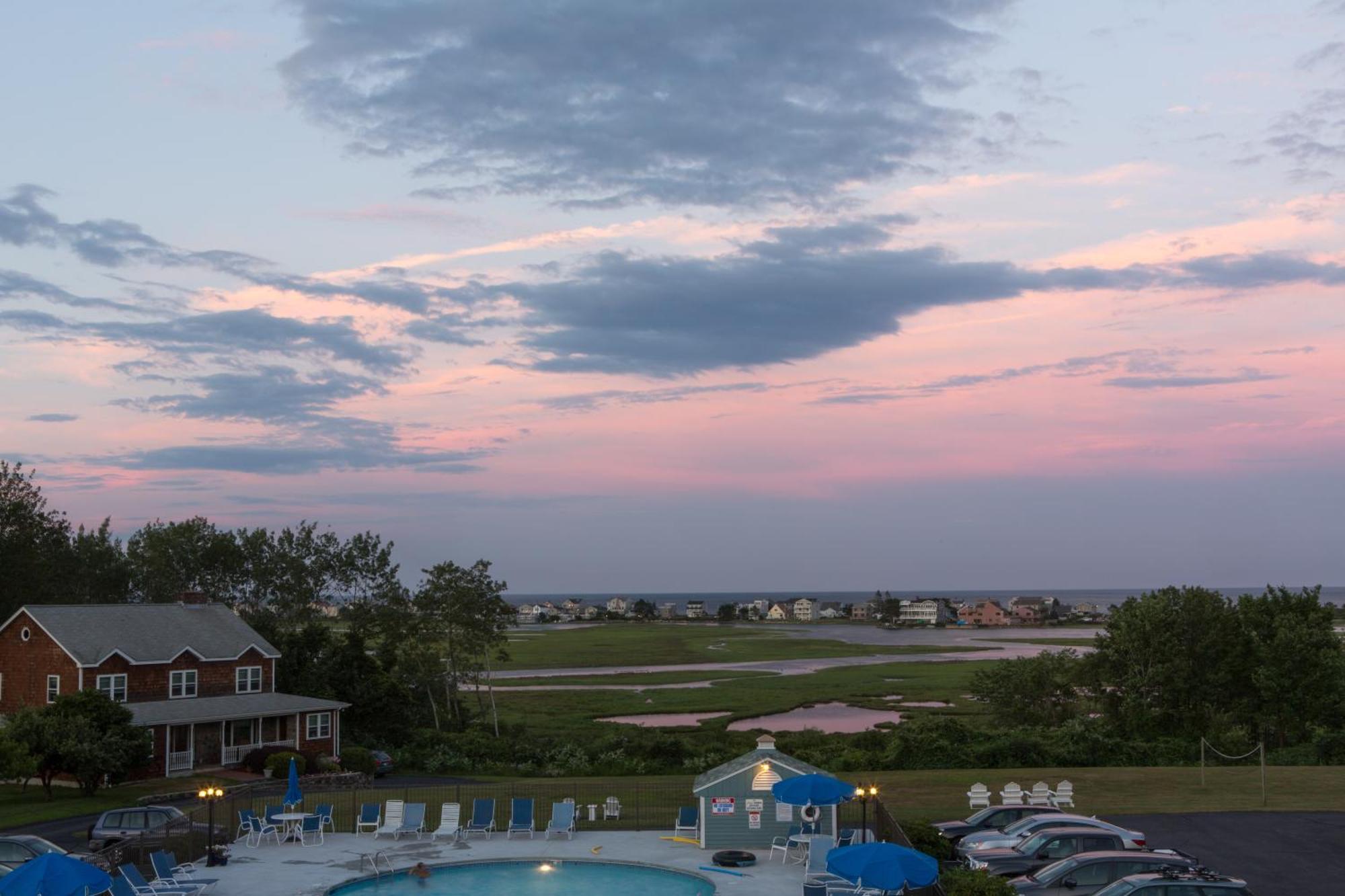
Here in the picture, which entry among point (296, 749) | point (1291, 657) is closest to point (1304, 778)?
point (1291, 657)

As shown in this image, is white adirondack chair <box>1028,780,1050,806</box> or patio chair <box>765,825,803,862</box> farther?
white adirondack chair <box>1028,780,1050,806</box>

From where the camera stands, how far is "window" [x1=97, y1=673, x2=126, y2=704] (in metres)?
50.1

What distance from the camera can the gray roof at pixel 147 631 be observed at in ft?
167

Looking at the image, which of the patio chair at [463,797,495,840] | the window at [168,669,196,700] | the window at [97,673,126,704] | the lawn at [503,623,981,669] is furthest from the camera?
the lawn at [503,623,981,669]

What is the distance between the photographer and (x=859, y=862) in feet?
69.1

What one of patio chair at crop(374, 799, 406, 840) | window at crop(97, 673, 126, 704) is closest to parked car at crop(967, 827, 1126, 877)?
patio chair at crop(374, 799, 406, 840)

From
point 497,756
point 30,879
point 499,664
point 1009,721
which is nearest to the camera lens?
point 30,879

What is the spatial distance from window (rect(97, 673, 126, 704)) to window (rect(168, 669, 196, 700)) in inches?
84.6

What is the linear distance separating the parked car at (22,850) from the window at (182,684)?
88.9 feet

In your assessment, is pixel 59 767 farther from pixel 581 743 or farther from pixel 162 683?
pixel 581 743

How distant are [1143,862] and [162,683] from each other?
43.7m

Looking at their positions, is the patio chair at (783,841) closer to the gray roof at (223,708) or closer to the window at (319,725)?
the gray roof at (223,708)

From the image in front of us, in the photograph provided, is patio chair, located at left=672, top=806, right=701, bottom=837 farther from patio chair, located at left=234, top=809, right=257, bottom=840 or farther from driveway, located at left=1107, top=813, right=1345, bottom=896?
patio chair, located at left=234, top=809, right=257, bottom=840

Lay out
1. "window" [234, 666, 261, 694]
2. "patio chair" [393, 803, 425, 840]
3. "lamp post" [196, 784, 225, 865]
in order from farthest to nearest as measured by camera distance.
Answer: "window" [234, 666, 261, 694]
"patio chair" [393, 803, 425, 840]
"lamp post" [196, 784, 225, 865]
